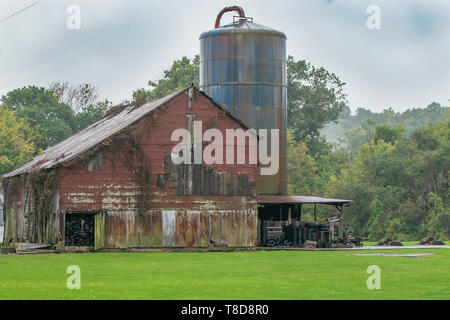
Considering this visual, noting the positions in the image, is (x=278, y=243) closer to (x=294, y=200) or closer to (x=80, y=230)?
(x=294, y=200)

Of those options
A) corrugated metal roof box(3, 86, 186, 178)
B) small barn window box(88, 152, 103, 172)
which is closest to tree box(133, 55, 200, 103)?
corrugated metal roof box(3, 86, 186, 178)

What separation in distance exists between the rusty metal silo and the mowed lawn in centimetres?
1527

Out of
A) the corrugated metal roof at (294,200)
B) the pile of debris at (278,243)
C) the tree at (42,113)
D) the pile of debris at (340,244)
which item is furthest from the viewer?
the tree at (42,113)

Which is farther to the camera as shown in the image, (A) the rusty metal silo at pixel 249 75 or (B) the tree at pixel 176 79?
(B) the tree at pixel 176 79

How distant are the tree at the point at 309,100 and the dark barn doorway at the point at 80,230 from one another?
53884 millimetres

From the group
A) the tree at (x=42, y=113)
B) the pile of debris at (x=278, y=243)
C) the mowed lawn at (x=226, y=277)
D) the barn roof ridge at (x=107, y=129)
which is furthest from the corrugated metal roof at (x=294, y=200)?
the tree at (x=42, y=113)

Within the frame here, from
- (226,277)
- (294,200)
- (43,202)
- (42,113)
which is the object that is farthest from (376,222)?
(226,277)

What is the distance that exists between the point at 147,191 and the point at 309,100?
2169 inches

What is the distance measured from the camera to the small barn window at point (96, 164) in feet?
163

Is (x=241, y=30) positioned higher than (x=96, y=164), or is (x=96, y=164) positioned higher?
(x=241, y=30)

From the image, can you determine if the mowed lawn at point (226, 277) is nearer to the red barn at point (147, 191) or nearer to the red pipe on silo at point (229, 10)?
the red barn at point (147, 191)

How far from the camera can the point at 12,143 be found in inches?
3669

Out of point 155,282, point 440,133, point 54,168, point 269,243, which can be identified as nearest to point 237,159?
point 269,243
